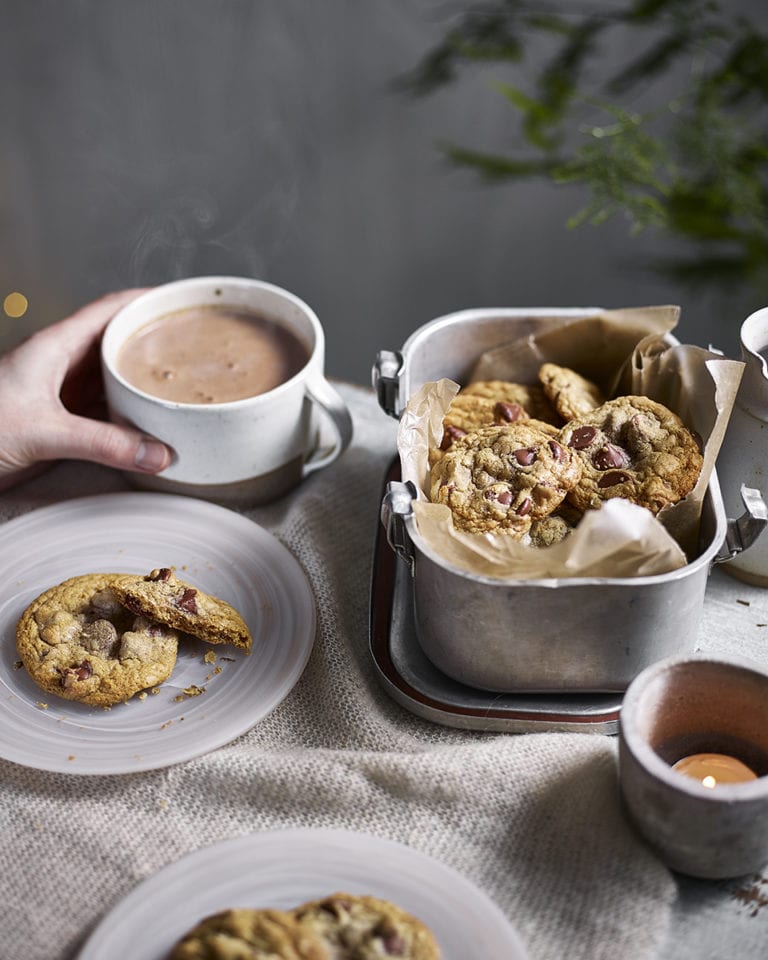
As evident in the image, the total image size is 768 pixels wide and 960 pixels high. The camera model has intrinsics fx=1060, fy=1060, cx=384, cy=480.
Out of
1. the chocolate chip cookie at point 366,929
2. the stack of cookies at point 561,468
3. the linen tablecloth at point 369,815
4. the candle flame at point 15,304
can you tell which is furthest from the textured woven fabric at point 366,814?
the candle flame at point 15,304

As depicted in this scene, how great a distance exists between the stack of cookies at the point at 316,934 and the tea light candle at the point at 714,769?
284 millimetres

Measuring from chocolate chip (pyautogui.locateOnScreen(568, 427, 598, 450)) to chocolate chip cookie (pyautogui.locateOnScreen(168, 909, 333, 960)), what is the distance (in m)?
0.55

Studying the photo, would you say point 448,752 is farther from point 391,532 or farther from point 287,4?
point 287,4

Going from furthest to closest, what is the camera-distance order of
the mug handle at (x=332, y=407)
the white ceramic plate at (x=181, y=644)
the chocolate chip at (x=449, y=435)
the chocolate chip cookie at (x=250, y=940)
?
the mug handle at (x=332, y=407)
the chocolate chip at (x=449, y=435)
the white ceramic plate at (x=181, y=644)
the chocolate chip cookie at (x=250, y=940)

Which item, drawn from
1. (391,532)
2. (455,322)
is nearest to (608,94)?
(455,322)

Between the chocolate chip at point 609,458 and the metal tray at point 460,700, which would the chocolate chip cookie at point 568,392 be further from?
the metal tray at point 460,700

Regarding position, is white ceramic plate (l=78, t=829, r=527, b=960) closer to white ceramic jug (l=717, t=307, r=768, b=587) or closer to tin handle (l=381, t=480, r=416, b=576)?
tin handle (l=381, t=480, r=416, b=576)

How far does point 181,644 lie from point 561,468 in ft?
1.45

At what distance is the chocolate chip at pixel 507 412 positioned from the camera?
3.96 feet

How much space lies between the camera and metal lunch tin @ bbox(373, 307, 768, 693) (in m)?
0.96

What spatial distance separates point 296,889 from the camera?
880 millimetres

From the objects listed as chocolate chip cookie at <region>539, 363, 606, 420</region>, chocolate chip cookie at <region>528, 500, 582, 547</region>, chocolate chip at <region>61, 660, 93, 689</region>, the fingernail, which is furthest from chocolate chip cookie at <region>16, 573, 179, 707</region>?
chocolate chip cookie at <region>539, 363, 606, 420</region>

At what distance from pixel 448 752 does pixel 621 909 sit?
0.69ft

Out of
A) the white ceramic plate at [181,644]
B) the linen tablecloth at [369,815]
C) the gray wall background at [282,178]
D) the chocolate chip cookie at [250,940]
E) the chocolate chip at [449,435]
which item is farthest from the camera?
the gray wall background at [282,178]
